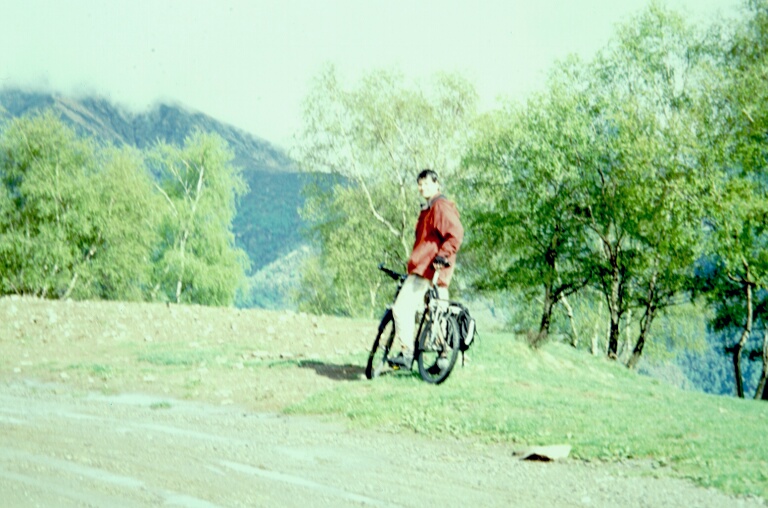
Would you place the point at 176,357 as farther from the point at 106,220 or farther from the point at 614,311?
the point at 106,220

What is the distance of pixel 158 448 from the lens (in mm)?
6449

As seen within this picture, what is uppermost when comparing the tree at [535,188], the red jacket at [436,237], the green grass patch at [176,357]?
the tree at [535,188]

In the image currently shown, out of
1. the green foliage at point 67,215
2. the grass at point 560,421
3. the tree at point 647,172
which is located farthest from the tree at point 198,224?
the grass at point 560,421

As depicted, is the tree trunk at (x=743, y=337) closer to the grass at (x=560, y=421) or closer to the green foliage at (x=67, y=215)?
the grass at (x=560, y=421)

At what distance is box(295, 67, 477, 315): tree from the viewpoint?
37531mm

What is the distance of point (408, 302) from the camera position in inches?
411

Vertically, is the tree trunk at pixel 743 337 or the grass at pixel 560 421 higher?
the tree trunk at pixel 743 337

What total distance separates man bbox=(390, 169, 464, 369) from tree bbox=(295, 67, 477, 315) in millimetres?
27717

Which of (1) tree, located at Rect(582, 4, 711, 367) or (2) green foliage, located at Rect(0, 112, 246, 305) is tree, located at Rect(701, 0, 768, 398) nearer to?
(1) tree, located at Rect(582, 4, 711, 367)

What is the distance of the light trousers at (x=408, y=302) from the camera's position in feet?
34.2

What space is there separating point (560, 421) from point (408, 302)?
2959 millimetres

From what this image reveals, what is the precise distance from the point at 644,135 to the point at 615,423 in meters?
24.4

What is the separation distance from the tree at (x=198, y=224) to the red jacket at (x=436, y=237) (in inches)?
1736

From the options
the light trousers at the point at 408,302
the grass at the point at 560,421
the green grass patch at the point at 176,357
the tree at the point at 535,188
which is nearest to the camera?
the grass at the point at 560,421
